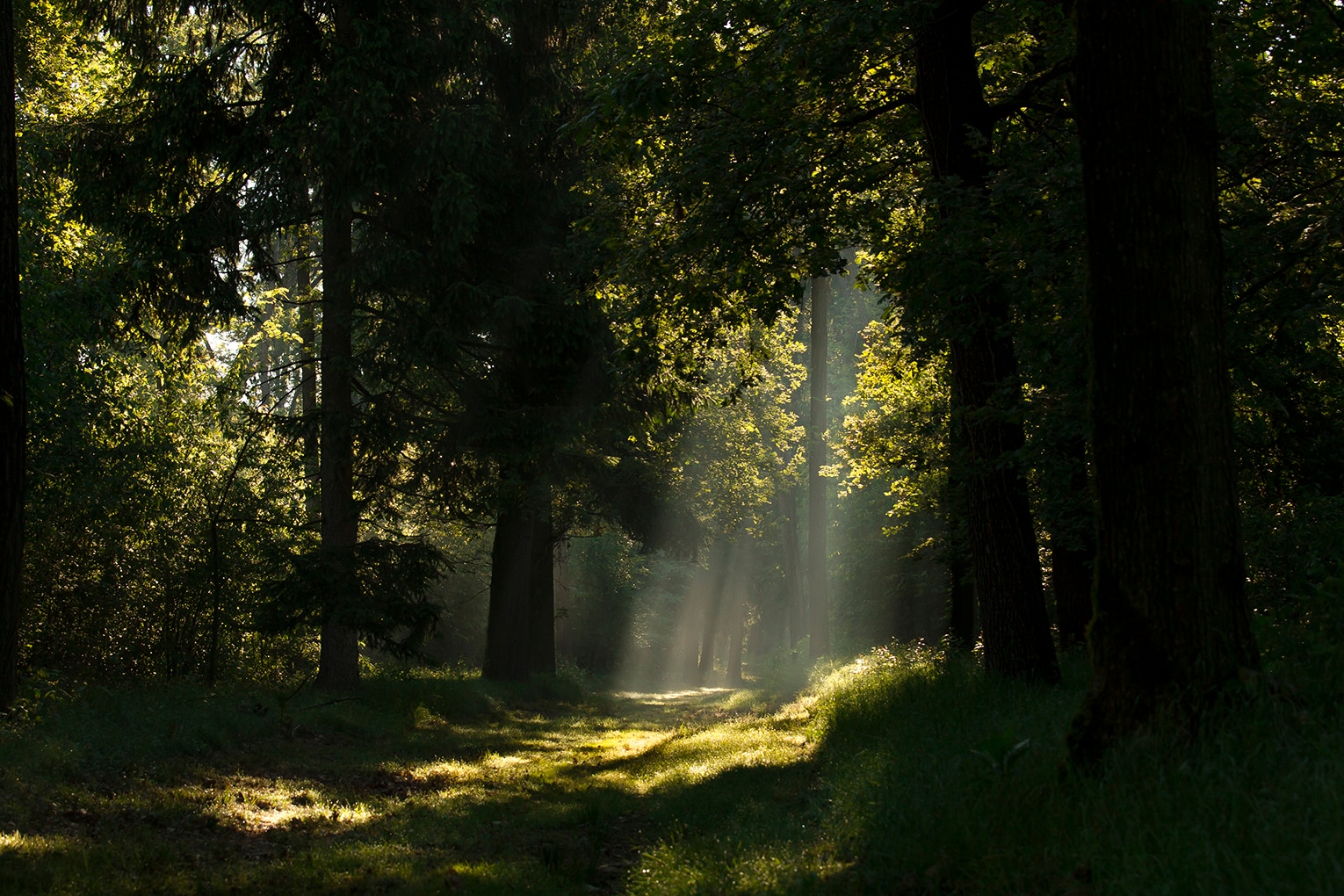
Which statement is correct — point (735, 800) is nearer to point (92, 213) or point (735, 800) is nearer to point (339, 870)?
point (339, 870)

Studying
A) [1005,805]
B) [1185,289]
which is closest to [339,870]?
[1005,805]

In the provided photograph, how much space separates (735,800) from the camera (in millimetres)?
8281

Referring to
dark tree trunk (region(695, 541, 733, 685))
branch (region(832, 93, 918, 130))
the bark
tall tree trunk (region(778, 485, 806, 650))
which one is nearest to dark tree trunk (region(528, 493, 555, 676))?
the bark

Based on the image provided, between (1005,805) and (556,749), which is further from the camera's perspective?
(556,749)

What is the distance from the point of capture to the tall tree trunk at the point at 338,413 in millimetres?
15664

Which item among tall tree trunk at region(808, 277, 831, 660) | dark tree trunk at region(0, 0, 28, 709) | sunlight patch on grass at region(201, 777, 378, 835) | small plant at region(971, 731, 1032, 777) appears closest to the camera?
small plant at region(971, 731, 1032, 777)

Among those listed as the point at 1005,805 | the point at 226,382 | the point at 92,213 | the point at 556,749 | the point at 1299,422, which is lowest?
the point at 556,749

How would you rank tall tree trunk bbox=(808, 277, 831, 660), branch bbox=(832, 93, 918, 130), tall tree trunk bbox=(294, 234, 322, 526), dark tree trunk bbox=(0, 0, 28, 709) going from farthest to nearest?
tall tree trunk bbox=(808, 277, 831, 660)
tall tree trunk bbox=(294, 234, 322, 526)
branch bbox=(832, 93, 918, 130)
dark tree trunk bbox=(0, 0, 28, 709)

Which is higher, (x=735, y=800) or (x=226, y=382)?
(x=226, y=382)

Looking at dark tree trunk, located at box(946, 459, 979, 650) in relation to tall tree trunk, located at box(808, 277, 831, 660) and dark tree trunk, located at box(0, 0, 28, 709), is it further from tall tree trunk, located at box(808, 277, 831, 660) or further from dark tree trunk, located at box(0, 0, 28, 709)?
dark tree trunk, located at box(0, 0, 28, 709)

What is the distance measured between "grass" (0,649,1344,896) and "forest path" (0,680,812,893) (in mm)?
36

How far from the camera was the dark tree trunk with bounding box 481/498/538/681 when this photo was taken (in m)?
21.9

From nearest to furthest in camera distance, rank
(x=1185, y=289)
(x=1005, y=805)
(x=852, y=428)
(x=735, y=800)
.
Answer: (x=1005, y=805) → (x=1185, y=289) → (x=735, y=800) → (x=852, y=428)

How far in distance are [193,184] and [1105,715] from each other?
1526 cm
